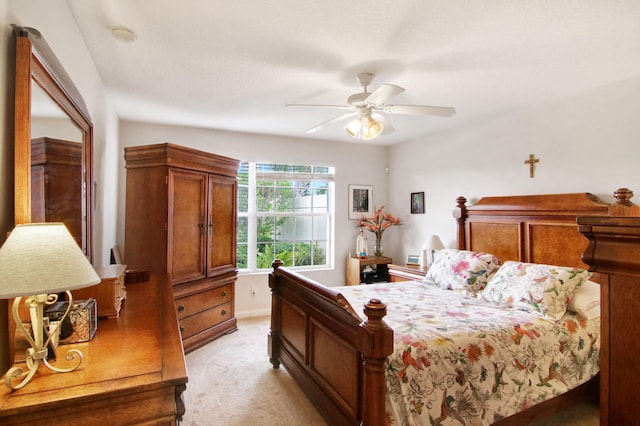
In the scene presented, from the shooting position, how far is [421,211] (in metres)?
4.63

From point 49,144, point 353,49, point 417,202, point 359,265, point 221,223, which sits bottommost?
point 359,265

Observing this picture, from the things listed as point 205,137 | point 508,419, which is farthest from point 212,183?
point 508,419

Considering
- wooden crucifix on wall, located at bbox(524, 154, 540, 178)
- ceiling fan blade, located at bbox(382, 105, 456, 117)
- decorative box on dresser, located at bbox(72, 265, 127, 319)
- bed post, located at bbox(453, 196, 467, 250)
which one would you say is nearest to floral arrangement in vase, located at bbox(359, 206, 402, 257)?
bed post, located at bbox(453, 196, 467, 250)

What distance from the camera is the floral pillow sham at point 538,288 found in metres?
2.39

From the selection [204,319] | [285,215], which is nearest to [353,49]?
[204,319]

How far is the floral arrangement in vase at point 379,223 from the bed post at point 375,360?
132 inches

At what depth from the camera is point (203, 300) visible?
3.43m

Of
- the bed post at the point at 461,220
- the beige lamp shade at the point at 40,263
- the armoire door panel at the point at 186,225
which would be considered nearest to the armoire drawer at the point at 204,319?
the armoire door panel at the point at 186,225

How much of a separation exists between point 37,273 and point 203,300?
107 inches

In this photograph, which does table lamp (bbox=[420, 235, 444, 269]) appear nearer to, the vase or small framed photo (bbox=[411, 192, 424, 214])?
small framed photo (bbox=[411, 192, 424, 214])

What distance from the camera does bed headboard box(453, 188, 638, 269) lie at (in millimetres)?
2762

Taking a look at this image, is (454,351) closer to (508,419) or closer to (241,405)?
(508,419)

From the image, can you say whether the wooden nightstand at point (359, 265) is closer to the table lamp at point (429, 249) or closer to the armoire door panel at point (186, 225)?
the table lamp at point (429, 249)

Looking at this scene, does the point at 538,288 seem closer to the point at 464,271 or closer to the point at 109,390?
the point at 464,271
